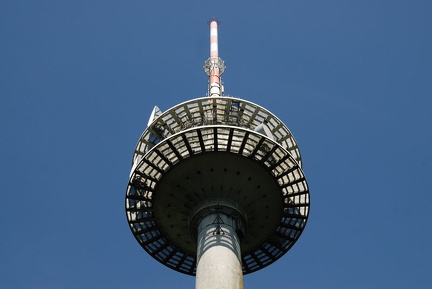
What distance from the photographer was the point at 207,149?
31516 mm

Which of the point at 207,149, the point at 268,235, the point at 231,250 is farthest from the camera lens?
the point at 268,235

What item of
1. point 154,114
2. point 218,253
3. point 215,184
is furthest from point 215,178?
point 154,114

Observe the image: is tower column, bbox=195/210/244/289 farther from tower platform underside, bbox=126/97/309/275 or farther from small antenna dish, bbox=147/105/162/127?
small antenna dish, bbox=147/105/162/127

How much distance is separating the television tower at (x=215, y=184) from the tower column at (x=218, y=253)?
2.4 inches

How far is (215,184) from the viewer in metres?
31.9

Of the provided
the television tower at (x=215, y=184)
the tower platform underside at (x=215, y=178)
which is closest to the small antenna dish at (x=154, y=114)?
the television tower at (x=215, y=184)

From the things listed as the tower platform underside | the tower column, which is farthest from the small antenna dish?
the tower column

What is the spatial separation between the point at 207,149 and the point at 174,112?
346 centimetres

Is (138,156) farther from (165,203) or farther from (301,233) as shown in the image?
(301,233)

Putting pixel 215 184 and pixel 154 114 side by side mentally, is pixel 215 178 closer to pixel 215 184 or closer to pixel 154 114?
pixel 215 184

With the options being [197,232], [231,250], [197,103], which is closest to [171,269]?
[197,232]

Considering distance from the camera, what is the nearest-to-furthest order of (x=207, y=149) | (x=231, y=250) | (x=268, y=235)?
(x=231, y=250)
(x=207, y=149)
(x=268, y=235)

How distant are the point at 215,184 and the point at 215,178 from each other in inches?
12.8

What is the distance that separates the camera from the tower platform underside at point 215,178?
104ft
